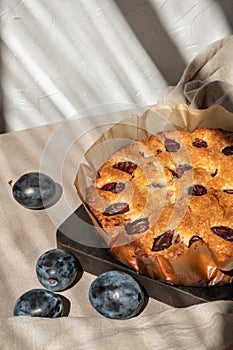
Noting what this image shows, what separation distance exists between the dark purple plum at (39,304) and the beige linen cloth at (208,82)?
0.62m

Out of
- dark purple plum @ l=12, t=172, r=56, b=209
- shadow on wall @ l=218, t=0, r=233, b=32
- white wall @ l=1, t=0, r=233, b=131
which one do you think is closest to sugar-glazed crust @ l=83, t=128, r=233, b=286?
dark purple plum @ l=12, t=172, r=56, b=209

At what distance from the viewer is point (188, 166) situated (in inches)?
52.0

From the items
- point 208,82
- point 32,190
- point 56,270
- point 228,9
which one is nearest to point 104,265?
point 56,270

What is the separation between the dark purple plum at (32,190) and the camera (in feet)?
4.43

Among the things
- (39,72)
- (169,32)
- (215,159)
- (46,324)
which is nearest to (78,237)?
(46,324)

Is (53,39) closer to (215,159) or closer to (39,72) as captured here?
(39,72)

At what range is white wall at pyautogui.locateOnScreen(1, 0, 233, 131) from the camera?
164 cm

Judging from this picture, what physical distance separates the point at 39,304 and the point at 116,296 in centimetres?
14

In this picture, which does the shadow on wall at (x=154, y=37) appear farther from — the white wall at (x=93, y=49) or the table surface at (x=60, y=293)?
the table surface at (x=60, y=293)

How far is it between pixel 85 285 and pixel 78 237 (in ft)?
0.31

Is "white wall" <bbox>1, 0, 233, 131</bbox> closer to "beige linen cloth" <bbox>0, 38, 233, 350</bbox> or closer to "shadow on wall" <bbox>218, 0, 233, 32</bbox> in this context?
"shadow on wall" <bbox>218, 0, 233, 32</bbox>

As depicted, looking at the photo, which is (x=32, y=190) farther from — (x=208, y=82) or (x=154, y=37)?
(x=154, y=37)

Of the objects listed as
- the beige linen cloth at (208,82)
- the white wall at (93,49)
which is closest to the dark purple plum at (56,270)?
the beige linen cloth at (208,82)

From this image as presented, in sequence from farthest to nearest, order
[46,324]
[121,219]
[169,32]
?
1. [169,32]
2. [121,219]
3. [46,324]
